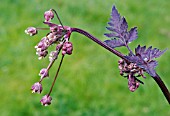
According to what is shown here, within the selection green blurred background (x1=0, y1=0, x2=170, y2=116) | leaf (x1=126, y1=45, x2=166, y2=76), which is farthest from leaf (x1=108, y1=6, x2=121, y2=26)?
green blurred background (x1=0, y1=0, x2=170, y2=116)

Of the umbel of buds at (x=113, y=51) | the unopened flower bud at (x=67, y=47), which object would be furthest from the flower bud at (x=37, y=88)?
the unopened flower bud at (x=67, y=47)

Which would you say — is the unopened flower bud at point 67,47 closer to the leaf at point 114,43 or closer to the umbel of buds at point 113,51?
the umbel of buds at point 113,51

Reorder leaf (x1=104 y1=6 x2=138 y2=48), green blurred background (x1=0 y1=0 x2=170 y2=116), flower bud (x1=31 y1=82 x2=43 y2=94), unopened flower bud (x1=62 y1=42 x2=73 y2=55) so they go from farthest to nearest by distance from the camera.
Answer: green blurred background (x1=0 y1=0 x2=170 y2=116), leaf (x1=104 y1=6 x2=138 y2=48), flower bud (x1=31 y1=82 x2=43 y2=94), unopened flower bud (x1=62 y1=42 x2=73 y2=55)

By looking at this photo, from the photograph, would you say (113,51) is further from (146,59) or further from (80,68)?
(80,68)

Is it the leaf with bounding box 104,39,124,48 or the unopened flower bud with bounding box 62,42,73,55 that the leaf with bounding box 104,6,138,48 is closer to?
the leaf with bounding box 104,39,124,48

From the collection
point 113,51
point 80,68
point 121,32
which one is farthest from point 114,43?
point 80,68
